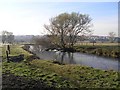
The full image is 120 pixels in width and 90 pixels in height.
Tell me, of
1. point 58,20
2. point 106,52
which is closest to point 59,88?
point 106,52

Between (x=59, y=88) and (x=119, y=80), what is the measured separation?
456 cm

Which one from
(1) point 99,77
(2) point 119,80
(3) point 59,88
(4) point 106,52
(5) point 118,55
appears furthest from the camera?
(4) point 106,52

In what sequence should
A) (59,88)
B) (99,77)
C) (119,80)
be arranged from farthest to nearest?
(99,77) → (119,80) → (59,88)

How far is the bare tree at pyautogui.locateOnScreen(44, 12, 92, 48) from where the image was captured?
59.3m

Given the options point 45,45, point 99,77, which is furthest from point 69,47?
point 99,77

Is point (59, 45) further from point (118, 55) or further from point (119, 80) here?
point (119, 80)

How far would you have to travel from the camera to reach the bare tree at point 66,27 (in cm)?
5928

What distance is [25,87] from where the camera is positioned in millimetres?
13695

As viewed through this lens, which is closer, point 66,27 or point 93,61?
point 93,61

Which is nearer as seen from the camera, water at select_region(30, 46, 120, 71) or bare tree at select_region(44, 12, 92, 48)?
water at select_region(30, 46, 120, 71)

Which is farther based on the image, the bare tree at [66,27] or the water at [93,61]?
the bare tree at [66,27]

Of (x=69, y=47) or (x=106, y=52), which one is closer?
(x=106, y=52)

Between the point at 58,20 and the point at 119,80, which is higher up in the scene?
the point at 58,20

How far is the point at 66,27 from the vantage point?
59.8 m
